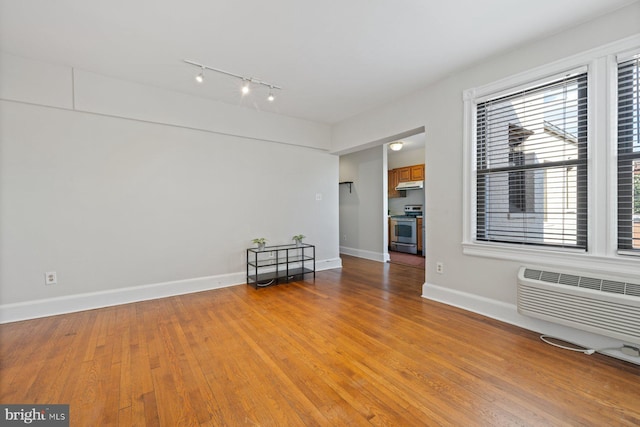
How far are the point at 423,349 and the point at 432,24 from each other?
8.76ft

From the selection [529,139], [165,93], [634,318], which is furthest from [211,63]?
[634,318]

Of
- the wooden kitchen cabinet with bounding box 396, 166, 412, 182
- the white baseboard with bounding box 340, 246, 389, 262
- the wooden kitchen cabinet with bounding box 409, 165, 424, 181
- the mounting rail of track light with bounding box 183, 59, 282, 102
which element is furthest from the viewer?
the wooden kitchen cabinet with bounding box 396, 166, 412, 182

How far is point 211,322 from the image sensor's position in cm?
277

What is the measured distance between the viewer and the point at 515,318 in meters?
2.63

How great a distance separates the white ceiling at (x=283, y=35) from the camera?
209 centimetres

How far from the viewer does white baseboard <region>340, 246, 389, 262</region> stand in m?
5.91

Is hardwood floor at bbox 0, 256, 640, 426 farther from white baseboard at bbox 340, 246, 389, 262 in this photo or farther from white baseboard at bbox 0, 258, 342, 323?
white baseboard at bbox 340, 246, 389, 262

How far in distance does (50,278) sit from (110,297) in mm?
585

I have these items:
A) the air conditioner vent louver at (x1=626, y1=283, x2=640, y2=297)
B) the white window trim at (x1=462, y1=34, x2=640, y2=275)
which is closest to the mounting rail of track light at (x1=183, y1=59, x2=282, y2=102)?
the white window trim at (x1=462, y1=34, x2=640, y2=275)

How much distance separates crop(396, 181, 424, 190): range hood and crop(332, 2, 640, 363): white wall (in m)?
3.16

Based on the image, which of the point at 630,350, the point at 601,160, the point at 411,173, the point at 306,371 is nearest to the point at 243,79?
the point at 306,371

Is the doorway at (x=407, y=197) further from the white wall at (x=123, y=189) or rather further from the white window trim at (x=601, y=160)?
the white window trim at (x=601, y=160)

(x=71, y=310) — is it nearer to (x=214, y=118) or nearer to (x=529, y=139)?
(x=214, y=118)

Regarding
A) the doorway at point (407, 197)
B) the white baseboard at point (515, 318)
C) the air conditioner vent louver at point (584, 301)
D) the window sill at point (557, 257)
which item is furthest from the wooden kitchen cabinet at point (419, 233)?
the air conditioner vent louver at point (584, 301)
